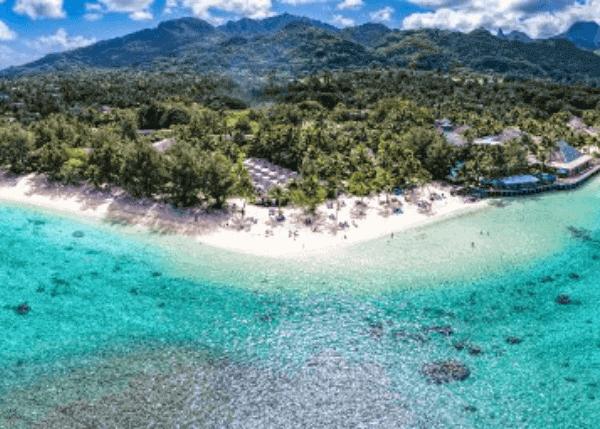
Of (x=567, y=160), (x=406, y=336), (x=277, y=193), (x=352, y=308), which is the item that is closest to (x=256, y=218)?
(x=277, y=193)

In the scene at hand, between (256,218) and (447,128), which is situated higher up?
(447,128)

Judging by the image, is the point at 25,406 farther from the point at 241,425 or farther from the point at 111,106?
the point at 111,106

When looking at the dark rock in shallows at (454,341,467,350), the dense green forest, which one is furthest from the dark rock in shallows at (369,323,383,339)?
the dense green forest

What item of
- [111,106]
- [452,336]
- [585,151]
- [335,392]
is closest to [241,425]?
[335,392]

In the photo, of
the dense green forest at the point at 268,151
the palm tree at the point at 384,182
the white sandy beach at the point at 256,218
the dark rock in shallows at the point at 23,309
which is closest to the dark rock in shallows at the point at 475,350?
the white sandy beach at the point at 256,218

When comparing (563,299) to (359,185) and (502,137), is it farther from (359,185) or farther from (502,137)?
(502,137)

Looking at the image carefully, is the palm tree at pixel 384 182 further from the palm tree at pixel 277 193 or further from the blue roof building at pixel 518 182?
the blue roof building at pixel 518 182
